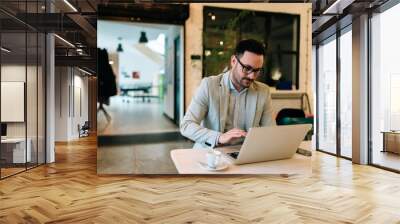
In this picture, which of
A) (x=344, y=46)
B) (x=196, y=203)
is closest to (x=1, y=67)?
(x=196, y=203)

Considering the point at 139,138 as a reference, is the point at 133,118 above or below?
above

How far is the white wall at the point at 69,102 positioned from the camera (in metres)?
3.46

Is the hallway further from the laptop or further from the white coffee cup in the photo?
the laptop

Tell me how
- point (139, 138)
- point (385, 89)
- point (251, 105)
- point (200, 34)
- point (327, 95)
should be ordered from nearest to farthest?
point (251, 105) < point (200, 34) < point (139, 138) < point (327, 95) < point (385, 89)

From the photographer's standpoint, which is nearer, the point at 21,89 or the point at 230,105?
the point at 230,105

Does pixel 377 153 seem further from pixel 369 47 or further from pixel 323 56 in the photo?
pixel 323 56

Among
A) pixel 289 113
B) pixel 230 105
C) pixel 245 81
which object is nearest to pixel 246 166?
pixel 230 105

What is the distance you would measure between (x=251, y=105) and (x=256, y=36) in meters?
0.65

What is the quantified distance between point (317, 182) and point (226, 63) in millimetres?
2019

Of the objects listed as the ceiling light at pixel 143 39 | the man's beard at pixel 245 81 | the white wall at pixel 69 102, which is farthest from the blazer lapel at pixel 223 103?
the white wall at pixel 69 102

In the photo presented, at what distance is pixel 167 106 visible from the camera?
290 cm

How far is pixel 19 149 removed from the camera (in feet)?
13.8

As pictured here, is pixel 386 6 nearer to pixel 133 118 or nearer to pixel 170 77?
pixel 170 77

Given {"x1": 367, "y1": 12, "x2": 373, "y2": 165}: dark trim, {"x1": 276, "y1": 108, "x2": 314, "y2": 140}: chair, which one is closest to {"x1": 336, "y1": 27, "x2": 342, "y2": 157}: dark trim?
{"x1": 367, "y1": 12, "x2": 373, "y2": 165}: dark trim
